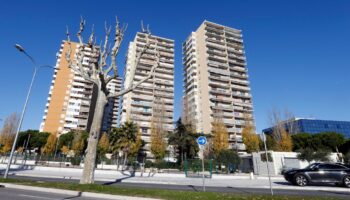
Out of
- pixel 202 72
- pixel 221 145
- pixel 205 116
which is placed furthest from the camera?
pixel 202 72

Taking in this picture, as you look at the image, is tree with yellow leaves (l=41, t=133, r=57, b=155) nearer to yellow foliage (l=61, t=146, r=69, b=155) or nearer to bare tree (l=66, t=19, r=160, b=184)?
yellow foliage (l=61, t=146, r=69, b=155)

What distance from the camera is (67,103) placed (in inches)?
3280

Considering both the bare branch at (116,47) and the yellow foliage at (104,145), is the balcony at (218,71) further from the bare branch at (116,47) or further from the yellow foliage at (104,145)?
the bare branch at (116,47)

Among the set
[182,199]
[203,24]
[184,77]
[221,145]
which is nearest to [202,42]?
[203,24]

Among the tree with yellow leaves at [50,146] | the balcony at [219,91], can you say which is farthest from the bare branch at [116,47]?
the balcony at [219,91]

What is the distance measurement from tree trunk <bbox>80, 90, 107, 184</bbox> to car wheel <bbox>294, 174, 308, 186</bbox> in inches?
525

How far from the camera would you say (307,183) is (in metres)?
15.3

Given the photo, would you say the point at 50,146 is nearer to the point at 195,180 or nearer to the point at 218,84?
the point at 195,180

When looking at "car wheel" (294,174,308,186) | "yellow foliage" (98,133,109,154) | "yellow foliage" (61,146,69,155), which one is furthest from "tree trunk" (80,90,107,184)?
"yellow foliage" (61,146,69,155)

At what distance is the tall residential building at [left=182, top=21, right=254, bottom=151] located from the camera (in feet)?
238

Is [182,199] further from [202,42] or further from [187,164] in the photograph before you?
[202,42]

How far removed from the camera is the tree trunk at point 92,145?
516 inches

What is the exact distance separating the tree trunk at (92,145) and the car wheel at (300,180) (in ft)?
43.8

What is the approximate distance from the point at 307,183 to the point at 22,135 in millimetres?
73656
